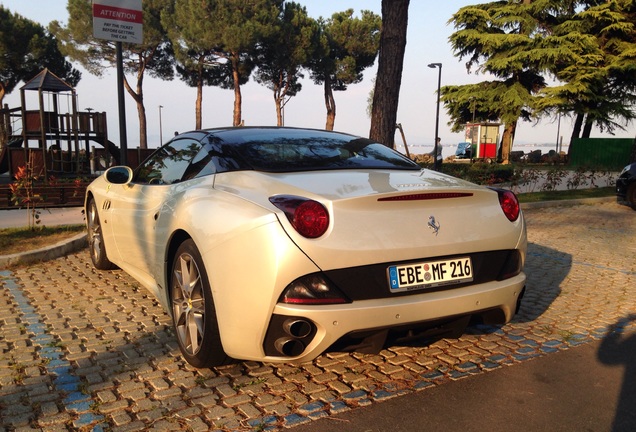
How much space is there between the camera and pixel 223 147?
11.7 feet

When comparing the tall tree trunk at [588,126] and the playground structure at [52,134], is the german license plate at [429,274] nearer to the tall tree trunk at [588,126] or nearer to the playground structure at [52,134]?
the playground structure at [52,134]

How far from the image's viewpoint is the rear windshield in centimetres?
334

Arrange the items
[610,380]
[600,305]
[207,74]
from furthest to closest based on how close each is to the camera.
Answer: [207,74] → [600,305] → [610,380]

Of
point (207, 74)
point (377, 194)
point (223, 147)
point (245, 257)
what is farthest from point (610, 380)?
point (207, 74)

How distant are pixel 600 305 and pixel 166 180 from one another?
3.83m

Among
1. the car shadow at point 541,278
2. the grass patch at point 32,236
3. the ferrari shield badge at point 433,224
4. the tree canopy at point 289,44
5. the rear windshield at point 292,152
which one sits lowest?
the grass patch at point 32,236

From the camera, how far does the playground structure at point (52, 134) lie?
1605 centimetres

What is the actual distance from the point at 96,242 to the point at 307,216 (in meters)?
3.74

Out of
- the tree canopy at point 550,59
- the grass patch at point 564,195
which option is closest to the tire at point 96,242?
the grass patch at point 564,195

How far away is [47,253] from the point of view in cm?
620

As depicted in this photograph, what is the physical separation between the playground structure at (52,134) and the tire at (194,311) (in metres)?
14.0

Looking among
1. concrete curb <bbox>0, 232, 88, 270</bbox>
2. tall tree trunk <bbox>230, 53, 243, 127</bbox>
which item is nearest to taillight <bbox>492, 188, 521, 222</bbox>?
concrete curb <bbox>0, 232, 88, 270</bbox>

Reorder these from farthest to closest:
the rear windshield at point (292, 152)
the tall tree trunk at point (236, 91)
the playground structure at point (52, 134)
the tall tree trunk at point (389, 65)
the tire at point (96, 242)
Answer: the tall tree trunk at point (236, 91) → the playground structure at point (52, 134) → the tall tree trunk at point (389, 65) → the tire at point (96, 242) → the rear windshield at point (292, 152)

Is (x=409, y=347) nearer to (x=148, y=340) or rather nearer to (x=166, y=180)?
(x=148, y=340)
